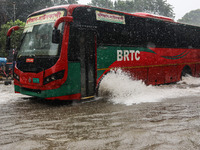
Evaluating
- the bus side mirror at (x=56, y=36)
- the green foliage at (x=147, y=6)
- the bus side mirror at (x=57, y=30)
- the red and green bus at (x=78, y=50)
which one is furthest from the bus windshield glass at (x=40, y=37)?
the green foliage at (x=147, y=6)

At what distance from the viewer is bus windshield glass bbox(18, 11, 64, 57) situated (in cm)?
757

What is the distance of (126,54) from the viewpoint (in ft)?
31.8

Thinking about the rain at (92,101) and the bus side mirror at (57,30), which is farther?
the bus side mirror at (57,30)

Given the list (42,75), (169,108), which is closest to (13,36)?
(42,75)

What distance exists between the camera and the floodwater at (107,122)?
4262 millimetres

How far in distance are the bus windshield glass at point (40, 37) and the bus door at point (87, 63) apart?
92 centimetres

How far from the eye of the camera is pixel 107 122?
5.65 m

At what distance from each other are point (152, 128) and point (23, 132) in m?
2.64

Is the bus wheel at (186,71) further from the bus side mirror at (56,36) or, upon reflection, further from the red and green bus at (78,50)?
the bus side mirror at (56,36)

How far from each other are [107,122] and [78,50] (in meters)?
3.00

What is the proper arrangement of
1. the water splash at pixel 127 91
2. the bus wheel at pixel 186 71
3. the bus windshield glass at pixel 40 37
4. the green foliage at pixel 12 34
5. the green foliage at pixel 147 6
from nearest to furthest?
the bus windshield glass at pixel 40 37 → the water splash at pixel 127 91 → the bus wheel at pixel 186 71 → the green foliage at pixel 12 34 → the green foliage at pixel 147 6

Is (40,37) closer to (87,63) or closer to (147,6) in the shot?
(87,63)

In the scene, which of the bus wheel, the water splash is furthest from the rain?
the bus wheel

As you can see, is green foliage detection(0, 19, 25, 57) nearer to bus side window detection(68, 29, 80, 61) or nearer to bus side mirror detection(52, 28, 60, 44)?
bus side window detection(68, 29, 80, 61)
